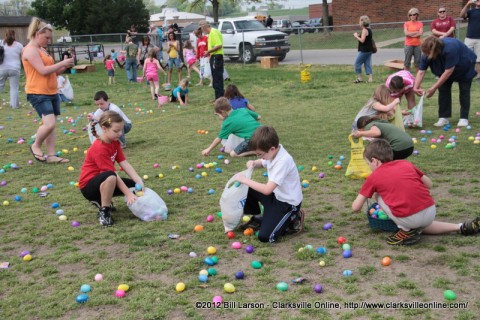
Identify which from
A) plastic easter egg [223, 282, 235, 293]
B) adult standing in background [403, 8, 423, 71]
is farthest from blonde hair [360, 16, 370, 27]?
plastic easter egg [223, 282, 235, 293]

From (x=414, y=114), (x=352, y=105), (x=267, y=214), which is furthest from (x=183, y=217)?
(x=352, y=105)

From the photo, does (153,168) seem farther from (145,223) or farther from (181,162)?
(145,223)

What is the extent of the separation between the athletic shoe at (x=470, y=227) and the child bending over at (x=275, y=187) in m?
1.43

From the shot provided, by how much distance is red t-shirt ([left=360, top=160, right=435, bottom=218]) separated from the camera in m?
4.45

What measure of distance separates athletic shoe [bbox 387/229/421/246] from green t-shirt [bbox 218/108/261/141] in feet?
12.2

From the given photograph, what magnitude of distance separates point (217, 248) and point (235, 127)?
3.42 m

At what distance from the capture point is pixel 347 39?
31438mm

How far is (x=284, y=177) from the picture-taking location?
480 centimetres

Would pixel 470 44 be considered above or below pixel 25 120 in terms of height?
above

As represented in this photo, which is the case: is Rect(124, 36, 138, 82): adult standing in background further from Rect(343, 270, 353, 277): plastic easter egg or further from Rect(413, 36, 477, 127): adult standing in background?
Rect(343, 270, 353, 277): plastic easter egg

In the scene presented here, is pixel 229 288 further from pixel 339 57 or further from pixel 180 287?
pixel 339 57

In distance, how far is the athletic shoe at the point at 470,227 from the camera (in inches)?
182

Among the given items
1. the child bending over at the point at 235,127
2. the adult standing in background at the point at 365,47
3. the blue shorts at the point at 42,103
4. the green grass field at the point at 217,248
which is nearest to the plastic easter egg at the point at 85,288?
the green grass field at the point at 217,248

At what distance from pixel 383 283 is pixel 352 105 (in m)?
8.30
